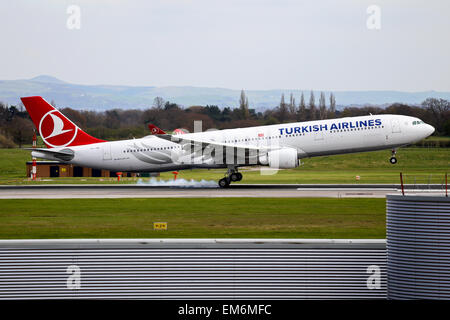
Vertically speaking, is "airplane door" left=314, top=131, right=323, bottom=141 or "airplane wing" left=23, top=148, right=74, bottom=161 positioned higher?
"airplane door" left=314, top=131, right=323, bottom=141

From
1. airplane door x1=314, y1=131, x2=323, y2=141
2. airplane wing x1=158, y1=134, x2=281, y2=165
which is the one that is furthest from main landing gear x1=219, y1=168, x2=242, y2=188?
airplane door x1=314, y1=131, x2=323, y2=141

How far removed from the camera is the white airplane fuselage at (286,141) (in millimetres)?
41125

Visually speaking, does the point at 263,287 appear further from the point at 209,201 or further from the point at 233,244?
the point at 209,201

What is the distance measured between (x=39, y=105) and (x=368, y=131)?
950 inches

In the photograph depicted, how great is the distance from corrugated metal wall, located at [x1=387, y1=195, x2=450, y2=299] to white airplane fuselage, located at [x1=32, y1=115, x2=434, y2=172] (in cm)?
2764

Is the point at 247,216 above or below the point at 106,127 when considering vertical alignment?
below

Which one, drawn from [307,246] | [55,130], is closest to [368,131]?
[55,130]

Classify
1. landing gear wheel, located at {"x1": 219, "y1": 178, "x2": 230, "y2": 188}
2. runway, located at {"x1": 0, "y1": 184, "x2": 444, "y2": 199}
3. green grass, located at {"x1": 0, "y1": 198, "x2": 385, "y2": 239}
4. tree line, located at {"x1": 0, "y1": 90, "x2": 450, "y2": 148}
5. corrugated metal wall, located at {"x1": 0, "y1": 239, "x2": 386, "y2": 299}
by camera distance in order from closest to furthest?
corrugated metal wall, located at {"x1": 0, "y1": 239, "x2": 386, "y2": 299} → green grass, located at {"x1": 0, "y1": 198, "x2": 385, "y2": 239} → runway, located at {"x1": 0, "y1": 184, "x2": 444, "y2": 199} → landing gear wheel, located at {"x1": 219, "y1": 178, "x2": 230, "y2": 188} → tree line, located at {"x1": 0, "y1": 90, "x2": 450, "y2": 148}

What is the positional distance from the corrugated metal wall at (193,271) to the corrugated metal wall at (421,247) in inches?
39.8

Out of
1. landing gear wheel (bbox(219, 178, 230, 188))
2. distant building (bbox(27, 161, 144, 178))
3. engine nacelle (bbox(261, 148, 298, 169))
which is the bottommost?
landing gear wheel (bbox(219, 178, 230, 188))

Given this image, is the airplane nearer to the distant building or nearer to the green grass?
the green grass

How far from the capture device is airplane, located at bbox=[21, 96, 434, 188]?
1619 inches

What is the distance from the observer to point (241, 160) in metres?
42.6

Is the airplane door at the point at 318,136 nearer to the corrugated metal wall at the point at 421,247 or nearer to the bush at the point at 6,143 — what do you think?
the corrugated metal wall at the point at 421,247
